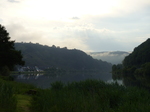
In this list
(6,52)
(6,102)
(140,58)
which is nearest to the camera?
(6,102)

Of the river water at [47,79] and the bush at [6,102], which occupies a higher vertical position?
the bush at [6,102]

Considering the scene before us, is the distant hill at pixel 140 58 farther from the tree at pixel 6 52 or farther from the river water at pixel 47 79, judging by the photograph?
the tree at pixel 6 52

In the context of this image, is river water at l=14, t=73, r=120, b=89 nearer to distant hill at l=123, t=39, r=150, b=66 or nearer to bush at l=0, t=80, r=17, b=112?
bush at l=0, t=80, r=17, b=112

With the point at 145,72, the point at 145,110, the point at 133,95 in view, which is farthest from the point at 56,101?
the point at 145,72

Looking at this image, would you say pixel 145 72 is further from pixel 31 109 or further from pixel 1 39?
pixel 31 109

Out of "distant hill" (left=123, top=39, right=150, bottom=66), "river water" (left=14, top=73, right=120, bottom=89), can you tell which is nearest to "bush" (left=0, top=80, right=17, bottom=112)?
"river water" (left=14, top=73, right=120, bottom=89)

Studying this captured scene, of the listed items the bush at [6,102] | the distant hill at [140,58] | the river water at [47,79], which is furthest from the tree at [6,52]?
the distant hill at [140,58]

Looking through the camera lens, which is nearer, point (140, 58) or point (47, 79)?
point (47, 79)

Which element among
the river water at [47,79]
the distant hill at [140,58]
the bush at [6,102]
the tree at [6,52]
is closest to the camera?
the bush at [6,102]

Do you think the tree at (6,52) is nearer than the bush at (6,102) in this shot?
No

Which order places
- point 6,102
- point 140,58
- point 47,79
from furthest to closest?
point 140,58 < point 47,79 < point 6,102

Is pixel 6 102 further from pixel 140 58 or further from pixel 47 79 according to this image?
pixel 140 58

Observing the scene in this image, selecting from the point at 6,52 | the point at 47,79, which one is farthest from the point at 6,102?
the point at 47,79

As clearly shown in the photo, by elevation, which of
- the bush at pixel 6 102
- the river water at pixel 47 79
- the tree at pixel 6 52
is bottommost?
the river water at pixel 47 79
